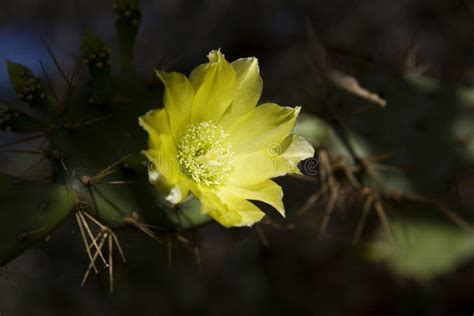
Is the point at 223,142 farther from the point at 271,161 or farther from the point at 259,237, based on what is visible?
the point at 259,237

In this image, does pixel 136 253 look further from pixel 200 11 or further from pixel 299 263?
pixel 200 11

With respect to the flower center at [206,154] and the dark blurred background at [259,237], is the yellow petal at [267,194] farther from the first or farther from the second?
the dark blurred background at [259,237]

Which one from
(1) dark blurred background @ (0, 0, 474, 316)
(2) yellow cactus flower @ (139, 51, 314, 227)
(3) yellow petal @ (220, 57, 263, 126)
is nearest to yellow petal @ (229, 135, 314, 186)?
(2) yellow cactus flower @ (139, 51, 314, 227)

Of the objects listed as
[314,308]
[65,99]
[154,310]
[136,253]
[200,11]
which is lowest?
[314,308]

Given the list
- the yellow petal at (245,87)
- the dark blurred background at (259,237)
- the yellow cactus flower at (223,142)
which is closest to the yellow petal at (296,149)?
the yellow cactus flower at (223,142)

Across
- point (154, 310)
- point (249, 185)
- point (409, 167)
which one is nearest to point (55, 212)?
point (249, 185)

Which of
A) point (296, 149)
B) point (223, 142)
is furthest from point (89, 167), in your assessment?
point (296, 149)

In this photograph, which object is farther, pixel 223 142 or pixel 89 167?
pixel 223 142
